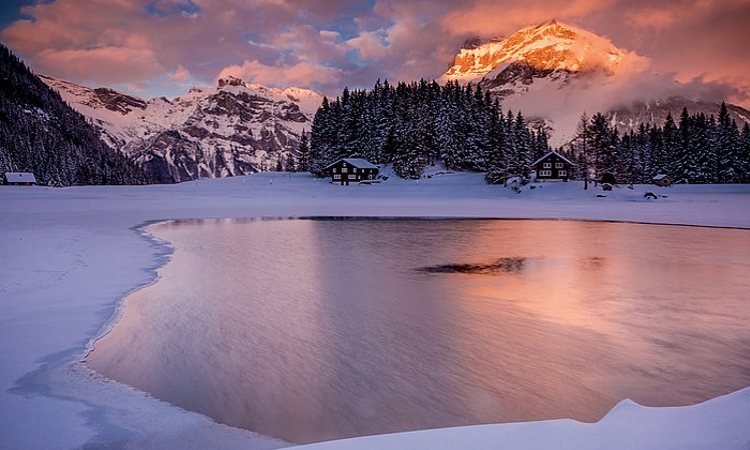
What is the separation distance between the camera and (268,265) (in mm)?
18234

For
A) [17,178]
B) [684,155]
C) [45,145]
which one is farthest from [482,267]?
[45,145]

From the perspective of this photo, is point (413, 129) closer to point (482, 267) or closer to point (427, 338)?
point (482, 267)

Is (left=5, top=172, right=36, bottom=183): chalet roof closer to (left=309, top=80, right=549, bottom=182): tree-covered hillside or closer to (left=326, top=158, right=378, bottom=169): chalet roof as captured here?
(left=309, top=80, right=549, bottom=182): tree-covered hillside

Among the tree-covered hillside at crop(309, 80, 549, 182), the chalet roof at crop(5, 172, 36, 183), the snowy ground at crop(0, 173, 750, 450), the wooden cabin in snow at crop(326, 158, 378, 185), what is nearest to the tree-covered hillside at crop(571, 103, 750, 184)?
the tree-covered hillside at crop(309, 80, 549, 182)

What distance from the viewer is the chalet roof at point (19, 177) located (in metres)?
108

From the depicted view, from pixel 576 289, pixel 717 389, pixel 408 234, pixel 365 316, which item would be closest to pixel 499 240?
pixel 408 234

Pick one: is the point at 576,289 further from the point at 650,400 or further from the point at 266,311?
the point at 266,311

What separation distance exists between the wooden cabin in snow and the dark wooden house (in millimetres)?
30243

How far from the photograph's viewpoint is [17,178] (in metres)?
110

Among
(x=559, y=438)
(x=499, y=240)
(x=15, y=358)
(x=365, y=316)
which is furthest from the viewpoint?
(x=499, y=240)

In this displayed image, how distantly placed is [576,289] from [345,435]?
10515mm

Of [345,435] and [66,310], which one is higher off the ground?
[66,310]

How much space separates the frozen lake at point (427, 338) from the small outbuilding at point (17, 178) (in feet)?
389

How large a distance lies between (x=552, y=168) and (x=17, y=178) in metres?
119
